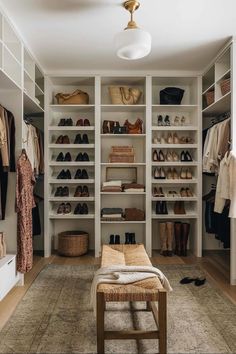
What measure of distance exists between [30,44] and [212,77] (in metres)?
2.53

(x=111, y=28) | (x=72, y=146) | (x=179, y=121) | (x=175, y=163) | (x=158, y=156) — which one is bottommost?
(x=175, y=163)

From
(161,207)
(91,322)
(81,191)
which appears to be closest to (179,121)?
(161,207)

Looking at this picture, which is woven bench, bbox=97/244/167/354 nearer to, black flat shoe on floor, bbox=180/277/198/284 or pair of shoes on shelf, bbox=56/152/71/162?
A: black flat shoe on floor, bbox=180/277/198/284

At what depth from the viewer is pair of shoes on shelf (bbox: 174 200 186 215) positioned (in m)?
4.69

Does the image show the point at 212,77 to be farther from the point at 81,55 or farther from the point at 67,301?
the point at 67,301

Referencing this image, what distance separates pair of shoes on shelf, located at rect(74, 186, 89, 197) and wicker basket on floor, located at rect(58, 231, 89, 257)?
22.3 inches

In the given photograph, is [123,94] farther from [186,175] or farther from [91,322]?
[91,322]

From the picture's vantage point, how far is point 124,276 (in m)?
2.20

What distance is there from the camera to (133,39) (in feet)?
8.71

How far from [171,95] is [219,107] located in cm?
77

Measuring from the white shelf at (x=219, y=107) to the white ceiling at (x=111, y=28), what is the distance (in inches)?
22.5

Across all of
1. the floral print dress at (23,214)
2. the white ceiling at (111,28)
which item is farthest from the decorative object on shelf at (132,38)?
the floral print dress at (23,214)

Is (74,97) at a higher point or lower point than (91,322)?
higher

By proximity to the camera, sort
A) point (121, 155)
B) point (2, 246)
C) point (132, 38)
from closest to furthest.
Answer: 1. point (132, 38)
2. point (2, 246)
3. point (121, 155)
